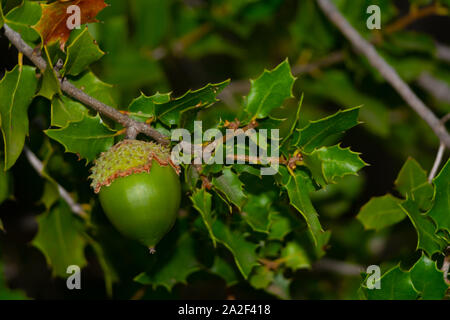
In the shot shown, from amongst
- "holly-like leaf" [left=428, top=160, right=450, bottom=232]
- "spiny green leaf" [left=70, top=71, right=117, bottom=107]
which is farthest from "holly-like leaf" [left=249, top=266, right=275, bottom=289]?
"spiny green leaf" [left=70, top=71, right=117, bottom=107]

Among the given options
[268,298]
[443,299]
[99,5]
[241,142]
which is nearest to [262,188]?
[241,142]

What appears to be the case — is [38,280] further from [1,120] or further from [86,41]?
[86,41]

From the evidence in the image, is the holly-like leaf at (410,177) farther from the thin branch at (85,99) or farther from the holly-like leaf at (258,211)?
the thin branch at (85,99)

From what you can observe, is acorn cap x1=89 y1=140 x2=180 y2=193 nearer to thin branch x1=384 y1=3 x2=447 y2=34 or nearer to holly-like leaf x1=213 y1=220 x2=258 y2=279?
holly-like leaf x1=213 y1=220 x2=258 y2=279

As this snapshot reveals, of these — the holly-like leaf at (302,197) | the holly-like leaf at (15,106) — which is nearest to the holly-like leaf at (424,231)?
the holly-like leaf at (302,197)

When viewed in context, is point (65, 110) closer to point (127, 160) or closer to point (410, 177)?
point (127, 160)
